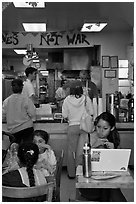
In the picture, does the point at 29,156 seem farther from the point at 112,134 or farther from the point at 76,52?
the point at 76,52

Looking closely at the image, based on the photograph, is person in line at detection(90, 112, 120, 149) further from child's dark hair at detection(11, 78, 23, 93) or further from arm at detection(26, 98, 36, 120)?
child's dark hair at detection(11, 78, 23, 93)

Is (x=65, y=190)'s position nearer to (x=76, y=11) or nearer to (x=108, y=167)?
(x=108, y=167)

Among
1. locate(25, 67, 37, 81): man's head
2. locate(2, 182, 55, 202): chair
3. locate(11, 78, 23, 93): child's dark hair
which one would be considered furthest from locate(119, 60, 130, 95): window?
locate(2, 182, 55, 202): chair

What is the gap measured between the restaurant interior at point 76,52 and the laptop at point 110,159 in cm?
184

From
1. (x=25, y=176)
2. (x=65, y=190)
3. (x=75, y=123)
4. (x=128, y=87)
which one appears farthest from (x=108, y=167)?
(x=128, y=87)

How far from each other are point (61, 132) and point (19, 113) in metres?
0.90

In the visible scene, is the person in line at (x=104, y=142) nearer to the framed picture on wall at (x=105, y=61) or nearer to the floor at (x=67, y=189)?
the floor at (x=67, y=189)

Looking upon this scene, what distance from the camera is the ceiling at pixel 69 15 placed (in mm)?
5965

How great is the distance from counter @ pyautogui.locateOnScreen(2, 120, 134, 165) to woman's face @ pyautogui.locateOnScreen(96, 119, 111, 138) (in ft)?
6.05

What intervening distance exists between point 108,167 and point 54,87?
30.2ft

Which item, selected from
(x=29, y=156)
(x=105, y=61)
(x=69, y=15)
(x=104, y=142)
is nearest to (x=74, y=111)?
(x=104, y=142)

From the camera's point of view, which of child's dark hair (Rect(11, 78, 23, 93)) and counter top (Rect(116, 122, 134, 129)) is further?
counter top (Rect(116, 122, 134, 129))

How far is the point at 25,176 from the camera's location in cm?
236

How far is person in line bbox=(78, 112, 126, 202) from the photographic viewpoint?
3025mm
